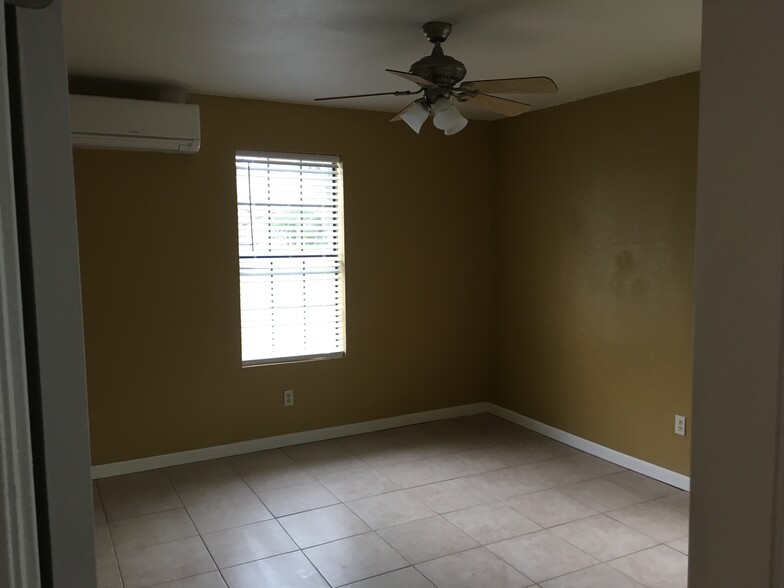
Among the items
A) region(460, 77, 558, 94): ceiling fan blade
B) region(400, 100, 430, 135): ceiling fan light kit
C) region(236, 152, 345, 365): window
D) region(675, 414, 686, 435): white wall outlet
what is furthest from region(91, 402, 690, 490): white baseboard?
region(400, 100, 430, 135): ceiling fan light kit

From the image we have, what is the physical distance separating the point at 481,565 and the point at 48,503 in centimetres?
257

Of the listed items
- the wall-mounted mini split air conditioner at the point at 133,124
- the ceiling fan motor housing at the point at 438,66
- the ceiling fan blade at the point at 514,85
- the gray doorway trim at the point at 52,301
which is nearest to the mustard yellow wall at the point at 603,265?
the ceiling fan blade at the point at 514,85

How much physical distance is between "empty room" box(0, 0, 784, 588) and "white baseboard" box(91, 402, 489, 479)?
15mm

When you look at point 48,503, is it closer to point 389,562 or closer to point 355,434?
point 389,562

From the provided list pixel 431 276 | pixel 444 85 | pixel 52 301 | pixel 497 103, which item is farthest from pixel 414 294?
pixel 52 301

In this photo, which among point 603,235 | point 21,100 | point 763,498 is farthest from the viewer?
point 603,235

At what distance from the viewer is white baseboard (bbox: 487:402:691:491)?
151 inches

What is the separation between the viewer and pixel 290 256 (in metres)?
4.50

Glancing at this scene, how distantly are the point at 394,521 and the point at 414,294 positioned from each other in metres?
1.98

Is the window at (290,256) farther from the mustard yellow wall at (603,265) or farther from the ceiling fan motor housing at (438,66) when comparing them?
the ceiling fan motor housing at (438,66)

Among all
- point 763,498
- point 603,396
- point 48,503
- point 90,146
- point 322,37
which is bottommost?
point 603,396

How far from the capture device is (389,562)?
2.96 m

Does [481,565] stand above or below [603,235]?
below

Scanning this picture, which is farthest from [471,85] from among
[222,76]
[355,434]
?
[355,434]
